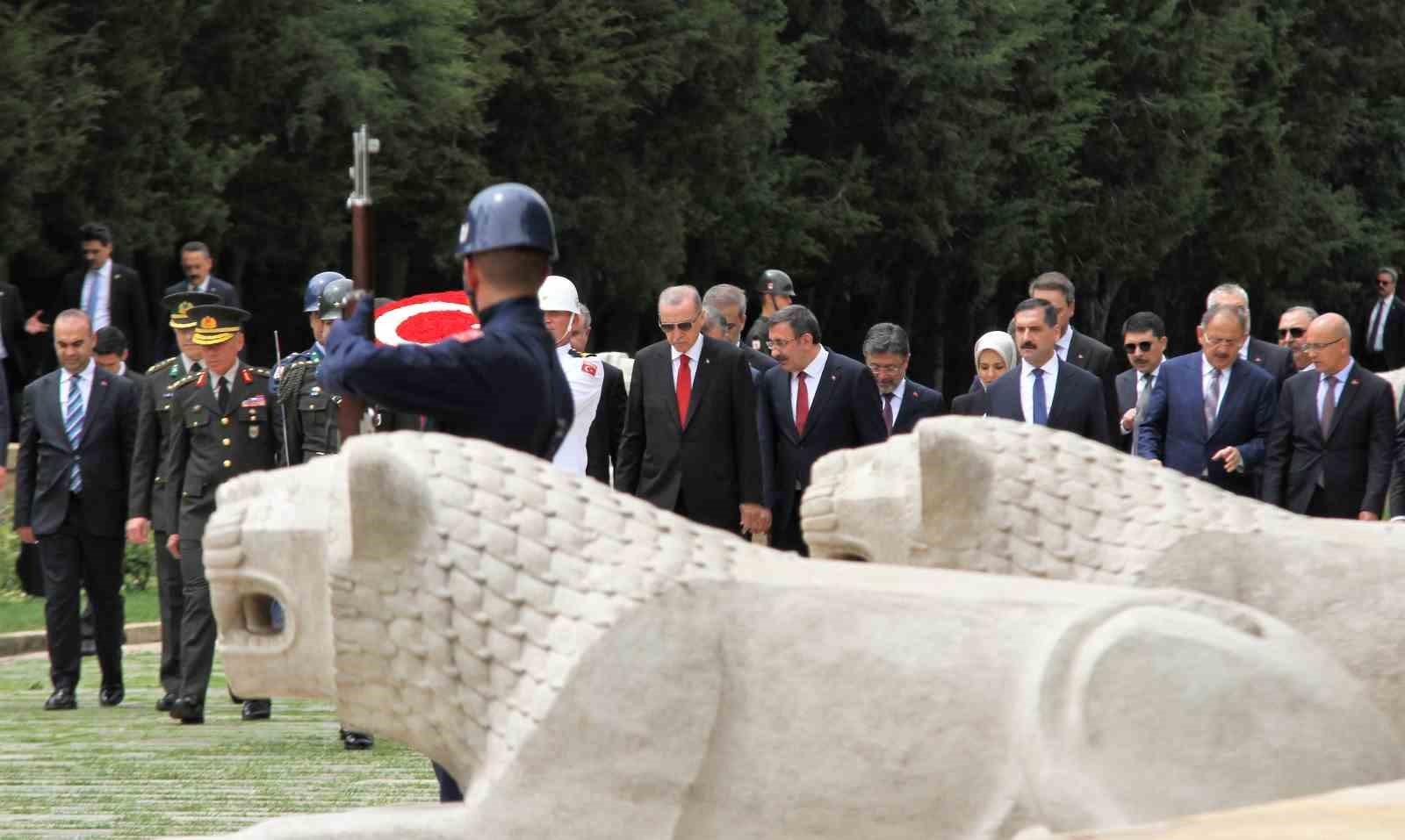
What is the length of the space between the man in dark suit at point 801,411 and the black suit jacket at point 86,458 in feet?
12.2

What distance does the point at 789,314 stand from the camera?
521 inches

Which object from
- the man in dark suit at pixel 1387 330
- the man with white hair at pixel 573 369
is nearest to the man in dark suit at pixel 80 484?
the man with white hair at pixel 573 369

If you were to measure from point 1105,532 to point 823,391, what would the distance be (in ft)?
23.1

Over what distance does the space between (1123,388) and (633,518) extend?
32.5 ft

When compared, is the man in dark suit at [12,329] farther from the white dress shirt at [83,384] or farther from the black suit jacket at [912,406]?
the black suit jacket at [912,406]

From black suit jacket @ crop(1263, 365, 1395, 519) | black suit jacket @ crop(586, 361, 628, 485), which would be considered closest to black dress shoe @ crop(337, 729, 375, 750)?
black suit jacket @ crop(586, 361, 628, 485)

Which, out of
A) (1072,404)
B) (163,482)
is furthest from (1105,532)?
(163,482)

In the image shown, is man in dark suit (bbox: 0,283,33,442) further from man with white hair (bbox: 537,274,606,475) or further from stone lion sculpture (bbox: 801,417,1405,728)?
stone lion sculpture (bbox: 801,417,1405,728)

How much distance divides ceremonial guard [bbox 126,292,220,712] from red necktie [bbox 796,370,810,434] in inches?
125

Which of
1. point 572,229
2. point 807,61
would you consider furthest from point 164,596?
point 807,61

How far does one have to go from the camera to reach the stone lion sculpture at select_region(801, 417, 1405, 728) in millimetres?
5965

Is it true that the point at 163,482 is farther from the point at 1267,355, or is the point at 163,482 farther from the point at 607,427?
the point at 1267,355

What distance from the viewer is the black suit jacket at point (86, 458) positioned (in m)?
13.8

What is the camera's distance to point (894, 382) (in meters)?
13.7
